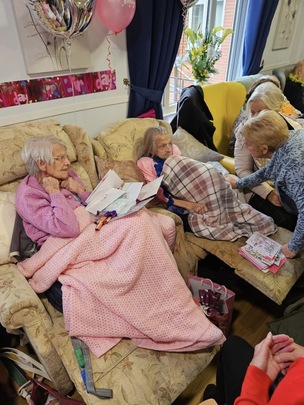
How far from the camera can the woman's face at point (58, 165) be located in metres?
1.42

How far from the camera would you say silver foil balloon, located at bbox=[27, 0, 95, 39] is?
4.41 feet

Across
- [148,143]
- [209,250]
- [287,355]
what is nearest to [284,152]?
[209,250]

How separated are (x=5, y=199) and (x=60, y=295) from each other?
57 cm

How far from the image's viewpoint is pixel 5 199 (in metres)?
1.41

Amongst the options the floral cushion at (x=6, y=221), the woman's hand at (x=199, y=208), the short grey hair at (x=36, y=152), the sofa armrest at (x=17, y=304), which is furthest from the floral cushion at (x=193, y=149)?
the sofa armrest at (x=17, y=304)

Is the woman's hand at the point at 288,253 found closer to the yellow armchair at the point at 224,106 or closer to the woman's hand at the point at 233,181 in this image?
the woman's hand at the point at 233,181

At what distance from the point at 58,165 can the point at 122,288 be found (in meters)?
0.71

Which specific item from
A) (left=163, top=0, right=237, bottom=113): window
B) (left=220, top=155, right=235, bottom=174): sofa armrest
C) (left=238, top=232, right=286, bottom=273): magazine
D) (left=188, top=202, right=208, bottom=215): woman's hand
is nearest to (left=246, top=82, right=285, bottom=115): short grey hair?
(left=220, top=155, right=235, bottom=174): sofa armrest

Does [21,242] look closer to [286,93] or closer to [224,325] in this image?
[224,325]

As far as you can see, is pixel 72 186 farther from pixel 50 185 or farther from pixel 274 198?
pixel 274 198

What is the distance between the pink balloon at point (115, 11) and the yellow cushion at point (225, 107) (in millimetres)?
1150

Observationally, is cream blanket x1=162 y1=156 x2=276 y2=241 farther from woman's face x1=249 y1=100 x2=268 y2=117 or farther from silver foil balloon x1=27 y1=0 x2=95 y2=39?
silver foil balloon x1=27 y1=0 x2=95 y2=39

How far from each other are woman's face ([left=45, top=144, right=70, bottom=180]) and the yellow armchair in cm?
159

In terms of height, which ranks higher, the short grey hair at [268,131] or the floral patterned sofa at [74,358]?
the short grey hair at [268,131]
